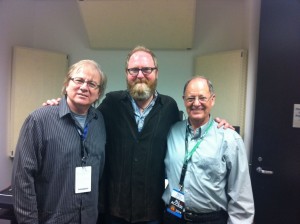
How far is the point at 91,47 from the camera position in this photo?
9.45 ft

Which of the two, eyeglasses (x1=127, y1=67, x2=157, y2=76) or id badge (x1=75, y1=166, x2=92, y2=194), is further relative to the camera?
eyeglasses (x1=127, y1=67, x2=157, y2=76)

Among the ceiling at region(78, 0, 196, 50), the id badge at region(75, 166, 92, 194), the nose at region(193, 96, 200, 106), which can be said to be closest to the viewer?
the id badge at region(75, 166, 92, 194)

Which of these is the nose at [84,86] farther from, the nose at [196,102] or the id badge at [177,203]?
the id badge at [177,203]

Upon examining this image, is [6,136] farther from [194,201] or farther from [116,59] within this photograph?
[194,201]

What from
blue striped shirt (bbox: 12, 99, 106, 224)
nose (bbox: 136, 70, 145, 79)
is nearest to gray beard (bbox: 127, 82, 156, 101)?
nose (bbox: 136, 70, 145, 79)

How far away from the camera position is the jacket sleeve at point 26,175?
1065mm

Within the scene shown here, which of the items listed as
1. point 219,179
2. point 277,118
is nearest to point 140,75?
point 219,179

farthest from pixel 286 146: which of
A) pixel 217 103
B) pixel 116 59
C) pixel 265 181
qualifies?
pixel 116 59

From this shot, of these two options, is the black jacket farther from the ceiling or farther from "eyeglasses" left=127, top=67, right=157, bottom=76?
the ceiling

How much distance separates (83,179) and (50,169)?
17 centimetres

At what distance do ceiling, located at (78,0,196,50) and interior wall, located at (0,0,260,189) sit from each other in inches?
6.9

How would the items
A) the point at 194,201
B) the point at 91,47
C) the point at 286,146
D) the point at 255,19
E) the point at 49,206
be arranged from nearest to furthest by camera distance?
1. the point at 49,206
2. the point at 194,201
3. the point at 286,146
4. the point at 255,19
5. the point at 91,47

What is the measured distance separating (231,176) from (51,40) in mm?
2692

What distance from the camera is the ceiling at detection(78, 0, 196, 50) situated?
7.80 ft
